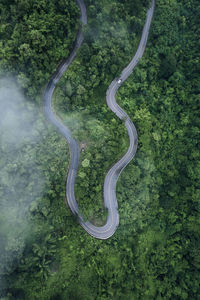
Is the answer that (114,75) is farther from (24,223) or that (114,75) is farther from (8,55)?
(24,223)

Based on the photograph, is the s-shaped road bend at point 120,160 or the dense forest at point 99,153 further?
the s-shaped road bend at point 120,160

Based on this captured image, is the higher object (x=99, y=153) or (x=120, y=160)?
(x=99, y=153)

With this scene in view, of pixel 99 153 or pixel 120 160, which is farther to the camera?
pixel 120 160

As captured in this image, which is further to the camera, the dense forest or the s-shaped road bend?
the s-shaped road bend

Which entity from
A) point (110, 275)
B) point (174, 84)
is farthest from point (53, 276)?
point (174, 84)
